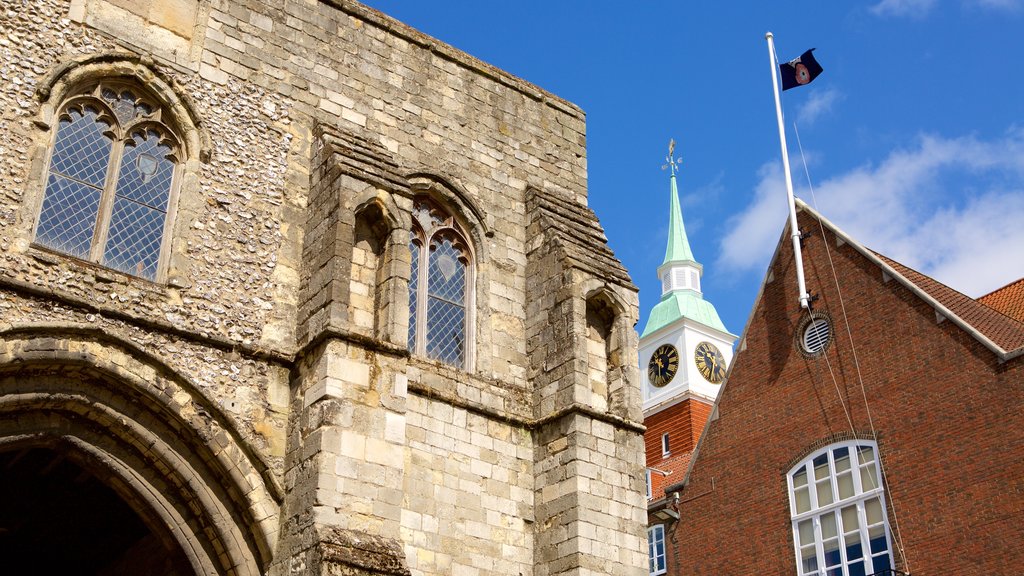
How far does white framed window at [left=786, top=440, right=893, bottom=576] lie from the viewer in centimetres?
2014

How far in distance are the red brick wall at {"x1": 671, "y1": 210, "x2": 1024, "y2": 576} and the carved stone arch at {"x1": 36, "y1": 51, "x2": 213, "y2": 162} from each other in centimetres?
1374

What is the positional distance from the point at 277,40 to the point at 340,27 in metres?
0.92

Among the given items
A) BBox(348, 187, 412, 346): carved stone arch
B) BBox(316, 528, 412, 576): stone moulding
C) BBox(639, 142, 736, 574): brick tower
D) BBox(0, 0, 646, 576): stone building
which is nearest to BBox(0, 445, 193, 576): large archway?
BBox(0, 0, 646, 576): stone building

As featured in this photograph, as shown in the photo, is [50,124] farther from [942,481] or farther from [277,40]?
[942,481]

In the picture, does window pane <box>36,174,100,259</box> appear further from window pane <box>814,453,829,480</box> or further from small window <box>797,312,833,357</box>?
small window <box>797,312,833,357</box>

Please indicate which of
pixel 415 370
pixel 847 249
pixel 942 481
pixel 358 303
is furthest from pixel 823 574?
pixel 358 303

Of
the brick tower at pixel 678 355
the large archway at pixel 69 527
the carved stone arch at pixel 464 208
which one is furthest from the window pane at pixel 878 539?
the brick tower at pixel 678 355

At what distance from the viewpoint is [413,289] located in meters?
12.6

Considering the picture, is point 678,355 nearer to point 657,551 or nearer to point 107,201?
point 657,551

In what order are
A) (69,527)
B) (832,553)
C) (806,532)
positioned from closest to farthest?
(69,527), (832,553), (806,532)

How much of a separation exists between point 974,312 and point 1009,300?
2231 mm

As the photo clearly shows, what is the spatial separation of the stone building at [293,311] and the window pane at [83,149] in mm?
26

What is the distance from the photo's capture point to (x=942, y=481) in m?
19.3

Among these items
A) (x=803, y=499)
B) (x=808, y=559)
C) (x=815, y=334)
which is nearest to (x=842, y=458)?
(x=803, y=499)
